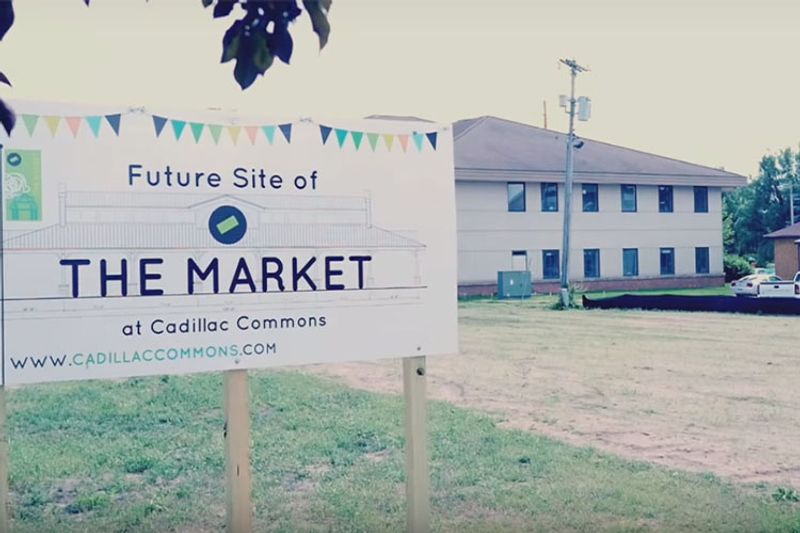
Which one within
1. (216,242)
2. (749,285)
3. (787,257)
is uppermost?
(787,257)

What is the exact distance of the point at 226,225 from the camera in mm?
4434

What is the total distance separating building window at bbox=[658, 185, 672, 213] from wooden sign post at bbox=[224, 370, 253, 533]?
152 ft

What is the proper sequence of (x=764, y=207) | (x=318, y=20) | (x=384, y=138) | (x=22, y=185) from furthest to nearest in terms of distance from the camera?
(x=764, y=207)
(x=384, y=138)
(x=22, y=185)
(x=318, y=20)

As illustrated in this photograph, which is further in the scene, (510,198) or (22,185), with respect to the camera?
(510,198)

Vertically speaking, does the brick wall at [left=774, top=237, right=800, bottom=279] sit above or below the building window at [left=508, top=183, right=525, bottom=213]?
below

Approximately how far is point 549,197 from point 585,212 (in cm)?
231

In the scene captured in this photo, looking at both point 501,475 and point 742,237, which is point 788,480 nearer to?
point 501,475


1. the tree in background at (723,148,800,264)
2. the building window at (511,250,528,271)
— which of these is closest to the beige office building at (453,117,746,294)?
the building window at (511,250,528,271)

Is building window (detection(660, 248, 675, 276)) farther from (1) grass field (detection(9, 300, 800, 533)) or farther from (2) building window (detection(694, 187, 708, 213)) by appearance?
(1) grass field (detection(9, 300, 800, 533))

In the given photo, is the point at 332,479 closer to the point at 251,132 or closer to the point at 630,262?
the point at 251,132

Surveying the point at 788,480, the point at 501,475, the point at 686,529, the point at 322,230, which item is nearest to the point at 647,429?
the point at 788,480

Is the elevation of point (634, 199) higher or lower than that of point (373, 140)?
higher

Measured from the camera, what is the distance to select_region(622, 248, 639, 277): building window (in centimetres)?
4738

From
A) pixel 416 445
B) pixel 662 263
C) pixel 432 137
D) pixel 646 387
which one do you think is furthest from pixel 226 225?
pixel 662 263
